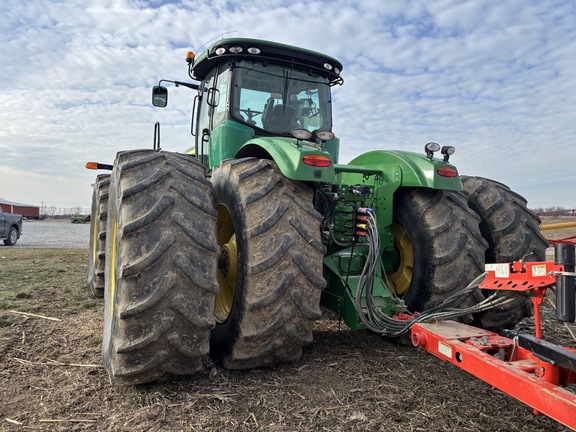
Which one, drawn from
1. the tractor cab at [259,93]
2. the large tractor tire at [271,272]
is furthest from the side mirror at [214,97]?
the large tractor tire at [271,272]

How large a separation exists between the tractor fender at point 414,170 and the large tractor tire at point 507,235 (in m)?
0.64

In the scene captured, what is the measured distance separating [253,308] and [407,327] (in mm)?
1105

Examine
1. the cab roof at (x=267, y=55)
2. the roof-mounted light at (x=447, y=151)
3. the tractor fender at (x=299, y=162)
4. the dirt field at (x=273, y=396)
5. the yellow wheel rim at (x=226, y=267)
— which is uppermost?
the cab roof at (x=267, y=55)

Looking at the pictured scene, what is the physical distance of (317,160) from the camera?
9.46 ft

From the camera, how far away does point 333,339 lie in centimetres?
370

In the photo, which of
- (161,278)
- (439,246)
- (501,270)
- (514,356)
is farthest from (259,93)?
(514,356)

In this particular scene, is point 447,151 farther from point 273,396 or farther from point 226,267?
point 273,396

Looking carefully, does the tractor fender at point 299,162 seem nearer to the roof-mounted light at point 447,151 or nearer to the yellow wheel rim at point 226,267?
the yellow wheel rim at point 226,267

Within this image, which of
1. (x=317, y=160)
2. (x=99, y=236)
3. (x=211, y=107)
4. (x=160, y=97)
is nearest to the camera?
(x=317, y=160)

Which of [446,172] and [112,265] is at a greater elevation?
[446,172]

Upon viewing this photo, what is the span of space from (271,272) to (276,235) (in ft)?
0.75

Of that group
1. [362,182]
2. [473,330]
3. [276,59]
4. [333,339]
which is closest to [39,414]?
[333,339]

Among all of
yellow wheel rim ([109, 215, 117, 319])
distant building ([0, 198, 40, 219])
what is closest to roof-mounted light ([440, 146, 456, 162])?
yellow wheel rim ([109, 215, 117, 319])

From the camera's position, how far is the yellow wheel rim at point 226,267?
332 cm
